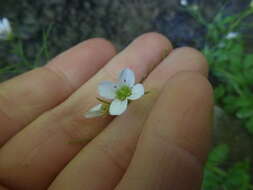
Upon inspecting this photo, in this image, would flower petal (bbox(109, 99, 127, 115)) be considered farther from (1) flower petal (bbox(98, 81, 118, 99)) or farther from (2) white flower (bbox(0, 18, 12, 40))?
(2) white flower (bbox(0, 18, 12, 40))

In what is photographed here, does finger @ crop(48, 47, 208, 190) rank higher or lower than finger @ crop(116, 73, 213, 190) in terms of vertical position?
lower

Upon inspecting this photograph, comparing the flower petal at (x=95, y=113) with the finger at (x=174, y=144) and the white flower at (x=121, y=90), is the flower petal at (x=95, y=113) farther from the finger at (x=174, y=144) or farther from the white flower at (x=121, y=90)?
the finger at (x=174, y=144)

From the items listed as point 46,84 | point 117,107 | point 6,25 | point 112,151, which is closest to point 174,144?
point 112,151

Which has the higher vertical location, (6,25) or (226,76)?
(6,25)

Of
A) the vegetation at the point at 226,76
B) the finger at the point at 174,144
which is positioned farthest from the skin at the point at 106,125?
the vegetation at the point at 226,76

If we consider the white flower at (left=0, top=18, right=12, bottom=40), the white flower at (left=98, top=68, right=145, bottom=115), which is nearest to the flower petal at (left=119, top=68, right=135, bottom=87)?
the white flower at (left=98, top=68, right=145, bottom=115)

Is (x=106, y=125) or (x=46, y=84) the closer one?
(x=106, y=125)

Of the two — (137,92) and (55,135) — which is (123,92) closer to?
(137,92)
